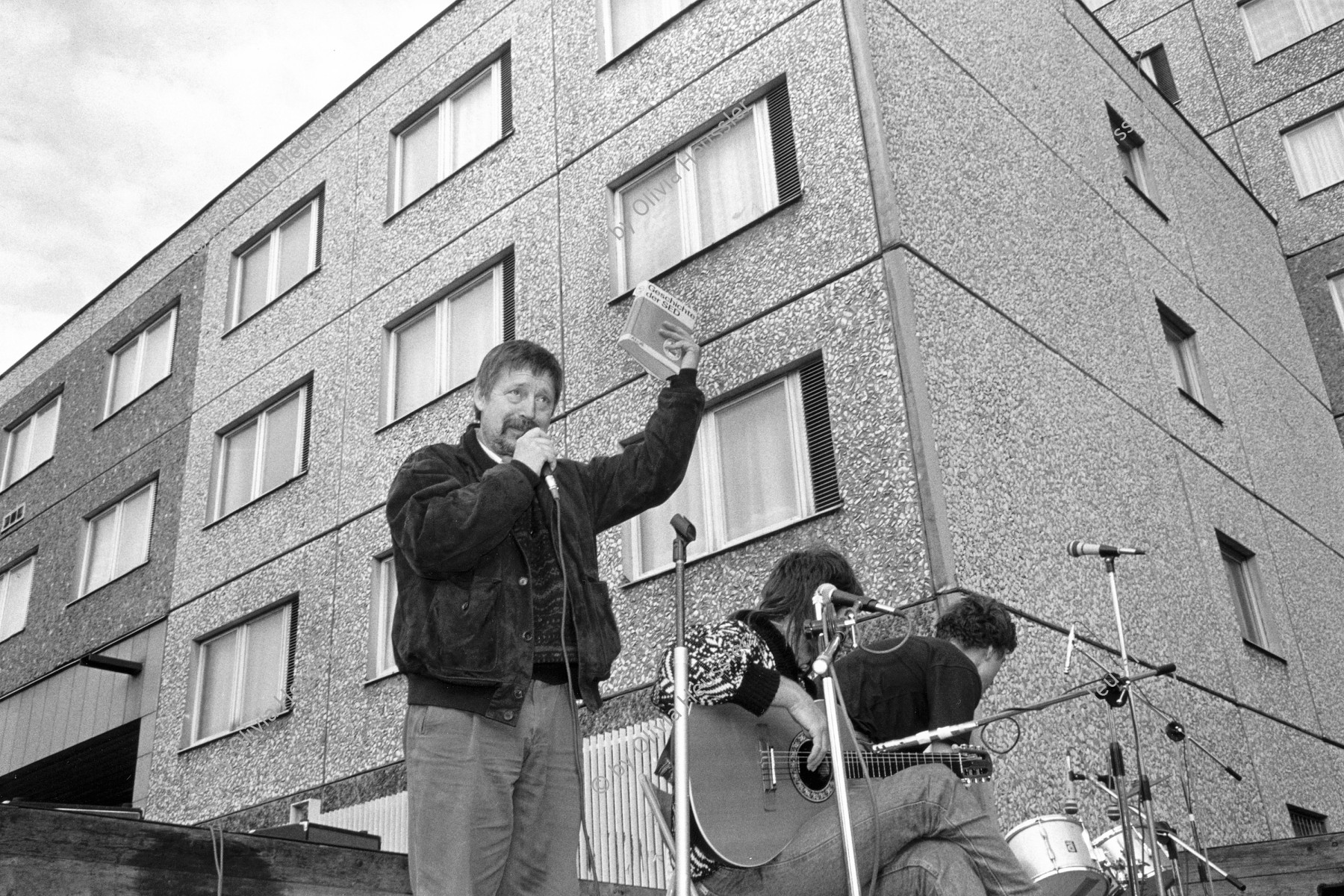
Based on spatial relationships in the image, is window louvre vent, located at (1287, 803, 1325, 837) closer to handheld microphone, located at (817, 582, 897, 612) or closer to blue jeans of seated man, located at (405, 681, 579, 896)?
handheld microphone, located at (817, 582, 897, 612)

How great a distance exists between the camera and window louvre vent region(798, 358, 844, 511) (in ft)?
25.7

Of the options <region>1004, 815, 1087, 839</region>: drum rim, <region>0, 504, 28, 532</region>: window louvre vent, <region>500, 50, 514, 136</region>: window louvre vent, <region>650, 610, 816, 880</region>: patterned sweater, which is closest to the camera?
<region>650, 610, 816, 880</region>: patterned sweater

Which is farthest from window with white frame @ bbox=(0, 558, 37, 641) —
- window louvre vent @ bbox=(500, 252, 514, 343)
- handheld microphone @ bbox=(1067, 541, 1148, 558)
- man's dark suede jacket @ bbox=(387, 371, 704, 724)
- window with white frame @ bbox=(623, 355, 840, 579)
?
man's dark suede jacket @ bbox=(387, 371, 704, 724)

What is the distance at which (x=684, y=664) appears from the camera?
11.7 feet

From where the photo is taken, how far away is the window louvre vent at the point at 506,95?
11.8 meters

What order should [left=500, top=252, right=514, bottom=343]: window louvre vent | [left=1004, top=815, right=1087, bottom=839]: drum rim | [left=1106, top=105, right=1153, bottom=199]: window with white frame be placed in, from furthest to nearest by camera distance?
[left=1106, top=105, right=1153, bottom=199]: window with white frame → [left=500, top=252, right=514, bottom=343]: window louvre vent → [left=1004, top=815, right=1087, bottom=839]: drum rim

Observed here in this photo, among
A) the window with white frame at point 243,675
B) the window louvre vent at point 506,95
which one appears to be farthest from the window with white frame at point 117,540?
the window louvre vent at point 506,95

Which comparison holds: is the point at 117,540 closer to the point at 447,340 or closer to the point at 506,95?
the point at 447,340

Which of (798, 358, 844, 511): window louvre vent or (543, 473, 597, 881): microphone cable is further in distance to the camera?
(798, 358, 844, 511): window louvre vent

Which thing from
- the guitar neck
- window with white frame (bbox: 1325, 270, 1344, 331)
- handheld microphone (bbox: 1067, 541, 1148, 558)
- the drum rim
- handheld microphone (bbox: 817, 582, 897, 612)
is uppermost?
window with white frame (bbox: 1325, 270, 1344, 331)

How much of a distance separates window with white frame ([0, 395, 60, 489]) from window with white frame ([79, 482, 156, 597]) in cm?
234

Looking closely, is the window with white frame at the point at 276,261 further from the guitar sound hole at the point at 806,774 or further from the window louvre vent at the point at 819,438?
the guitar sound hole at the point at 806,774

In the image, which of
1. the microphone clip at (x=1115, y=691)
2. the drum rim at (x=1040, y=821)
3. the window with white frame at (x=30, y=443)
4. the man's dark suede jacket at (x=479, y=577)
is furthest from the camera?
the window with white frame at (x=30, y=443)

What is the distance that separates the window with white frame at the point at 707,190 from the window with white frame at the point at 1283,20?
34.8 feet
